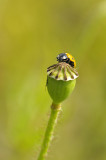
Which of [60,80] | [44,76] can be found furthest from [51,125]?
[44,76]

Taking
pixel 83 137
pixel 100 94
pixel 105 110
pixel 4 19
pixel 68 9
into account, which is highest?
pixel 68 9

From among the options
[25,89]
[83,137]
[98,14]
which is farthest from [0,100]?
[98,14]

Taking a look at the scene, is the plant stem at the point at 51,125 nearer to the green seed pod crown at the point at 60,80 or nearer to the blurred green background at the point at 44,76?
the green seed pod crown at the point at 60,80

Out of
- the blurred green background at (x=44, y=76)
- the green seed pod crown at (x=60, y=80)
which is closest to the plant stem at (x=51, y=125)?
the green seed pod crown at (x=60, y=80)

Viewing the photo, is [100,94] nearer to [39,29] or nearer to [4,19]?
[39,29]

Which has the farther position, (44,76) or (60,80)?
(44,76)

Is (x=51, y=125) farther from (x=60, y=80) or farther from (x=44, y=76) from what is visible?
(x=44, y=76)
